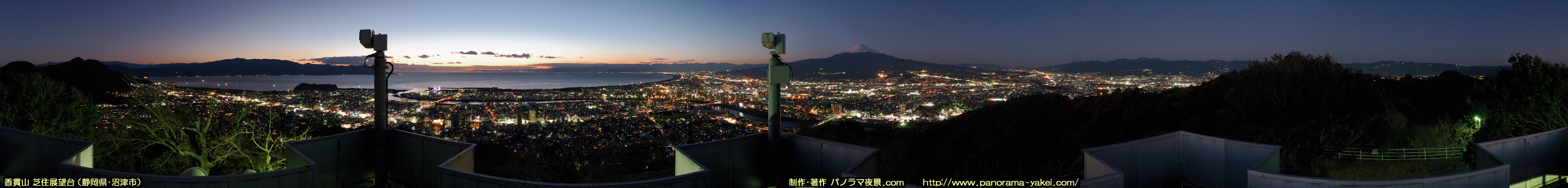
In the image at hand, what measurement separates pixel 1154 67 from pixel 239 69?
97438 millimetres

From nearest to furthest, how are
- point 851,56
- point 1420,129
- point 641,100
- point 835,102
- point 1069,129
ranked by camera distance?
1. point 1420,129
2. point 1069,129
3. point 835,102
4. point 641,100
5. point 851,56

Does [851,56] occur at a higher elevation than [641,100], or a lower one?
higher

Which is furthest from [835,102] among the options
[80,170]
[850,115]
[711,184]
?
[80,170]

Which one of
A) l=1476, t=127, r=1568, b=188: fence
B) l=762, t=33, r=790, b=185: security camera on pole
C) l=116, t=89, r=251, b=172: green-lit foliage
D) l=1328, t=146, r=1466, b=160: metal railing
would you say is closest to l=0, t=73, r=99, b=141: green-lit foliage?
l=116, t=89, r=251, b=172: green-lit foliage

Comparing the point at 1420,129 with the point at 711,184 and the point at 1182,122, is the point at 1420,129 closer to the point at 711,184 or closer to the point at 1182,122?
the point at 1182,122

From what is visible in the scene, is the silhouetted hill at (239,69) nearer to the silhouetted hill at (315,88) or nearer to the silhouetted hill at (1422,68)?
the silhouetted hill at (315,88)

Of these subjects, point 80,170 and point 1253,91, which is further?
point 1253,91

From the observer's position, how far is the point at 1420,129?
38.1ft

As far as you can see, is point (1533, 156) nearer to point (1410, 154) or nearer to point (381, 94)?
point (1410, 154)

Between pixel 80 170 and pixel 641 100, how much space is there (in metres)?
35.5

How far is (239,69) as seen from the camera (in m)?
73.4

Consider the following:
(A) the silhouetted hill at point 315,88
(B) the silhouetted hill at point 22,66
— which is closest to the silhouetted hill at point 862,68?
(A) the silhouetted hill at point 315,88

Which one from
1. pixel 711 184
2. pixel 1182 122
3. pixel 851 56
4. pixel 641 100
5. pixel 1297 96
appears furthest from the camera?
pixel 851 56

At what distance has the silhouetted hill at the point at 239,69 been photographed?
69.9 metres
